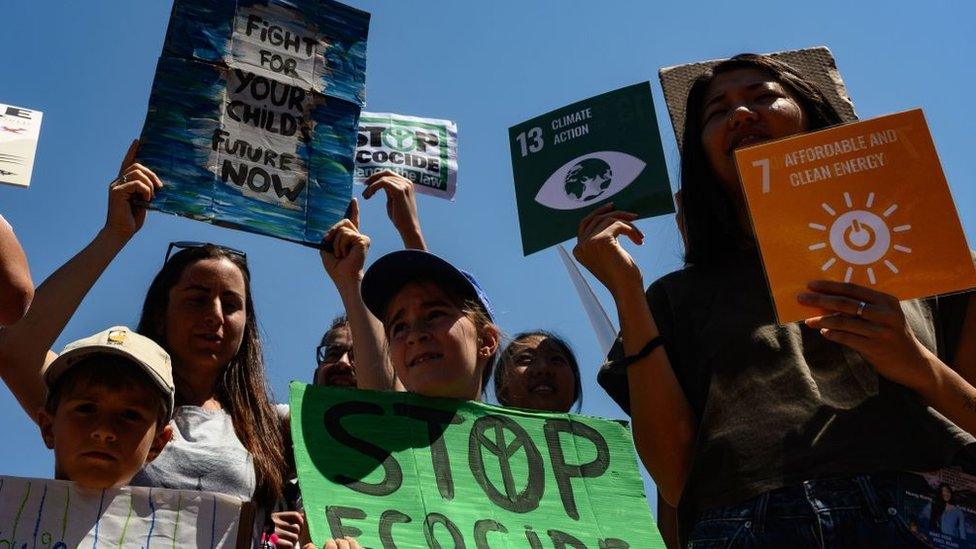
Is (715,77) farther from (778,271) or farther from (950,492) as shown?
(950,492)

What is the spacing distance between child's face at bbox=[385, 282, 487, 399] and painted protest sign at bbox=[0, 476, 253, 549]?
0.69m

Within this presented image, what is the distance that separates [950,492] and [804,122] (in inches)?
44.9

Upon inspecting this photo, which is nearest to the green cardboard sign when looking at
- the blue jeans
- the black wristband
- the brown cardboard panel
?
the brown cardboard panel

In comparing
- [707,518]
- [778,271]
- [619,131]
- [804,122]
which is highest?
[619,131]

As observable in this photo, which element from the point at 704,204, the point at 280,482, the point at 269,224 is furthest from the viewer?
the point at 269,224

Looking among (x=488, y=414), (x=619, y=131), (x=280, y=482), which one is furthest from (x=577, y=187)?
(x=280, y=482)

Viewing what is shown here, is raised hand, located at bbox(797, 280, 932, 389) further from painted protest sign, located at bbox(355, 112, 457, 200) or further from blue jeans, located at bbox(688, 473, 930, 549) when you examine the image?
painted protest sign, located at bbox(355, 112, 457, 200)

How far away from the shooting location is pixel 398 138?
5.14 m

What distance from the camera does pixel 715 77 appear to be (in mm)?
3205

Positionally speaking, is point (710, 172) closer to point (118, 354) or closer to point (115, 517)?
point (118, 354)

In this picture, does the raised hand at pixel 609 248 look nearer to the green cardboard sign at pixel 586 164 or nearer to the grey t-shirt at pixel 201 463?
the green cardboard sign at pixel 586 164

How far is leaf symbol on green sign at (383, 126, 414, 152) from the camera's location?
5.11 m

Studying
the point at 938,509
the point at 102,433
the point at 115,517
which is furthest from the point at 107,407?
the point at 938,509

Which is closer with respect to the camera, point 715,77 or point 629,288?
point 629,288
